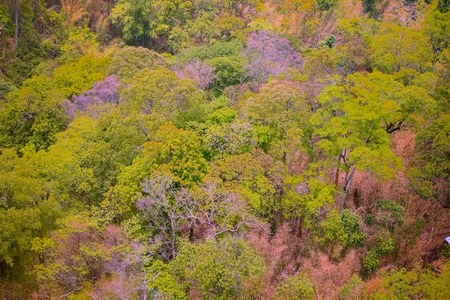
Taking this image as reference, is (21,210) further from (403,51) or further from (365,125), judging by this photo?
(403,51)

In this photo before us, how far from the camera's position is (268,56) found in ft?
109

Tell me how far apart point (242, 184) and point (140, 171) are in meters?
5.26

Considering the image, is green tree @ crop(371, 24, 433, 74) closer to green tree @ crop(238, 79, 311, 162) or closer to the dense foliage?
the dense foliage

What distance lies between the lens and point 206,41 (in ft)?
136

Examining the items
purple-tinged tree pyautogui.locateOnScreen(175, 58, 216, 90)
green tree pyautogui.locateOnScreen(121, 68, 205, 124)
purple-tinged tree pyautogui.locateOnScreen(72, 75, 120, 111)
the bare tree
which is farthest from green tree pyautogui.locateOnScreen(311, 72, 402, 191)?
purple-tinged tree pyautogui.locateOnScreen(72, 75, 120, 111)

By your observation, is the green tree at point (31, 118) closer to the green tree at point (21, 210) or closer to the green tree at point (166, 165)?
the green tree at point (21, 210)

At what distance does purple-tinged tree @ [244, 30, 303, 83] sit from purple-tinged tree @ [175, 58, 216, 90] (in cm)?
358

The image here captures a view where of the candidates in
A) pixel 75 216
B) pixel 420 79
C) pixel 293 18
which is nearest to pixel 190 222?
pixel 75 216

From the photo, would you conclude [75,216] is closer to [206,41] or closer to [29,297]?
[29,297]

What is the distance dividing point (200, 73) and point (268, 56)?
25.6 ft

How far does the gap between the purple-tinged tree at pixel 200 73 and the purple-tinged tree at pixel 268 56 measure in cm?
358

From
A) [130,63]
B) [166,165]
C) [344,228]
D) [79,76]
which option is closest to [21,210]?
[166,165]

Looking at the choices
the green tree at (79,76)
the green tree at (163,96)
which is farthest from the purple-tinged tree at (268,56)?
the green tree at (79,76)

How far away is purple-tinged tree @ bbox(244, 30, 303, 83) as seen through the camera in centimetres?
3096
